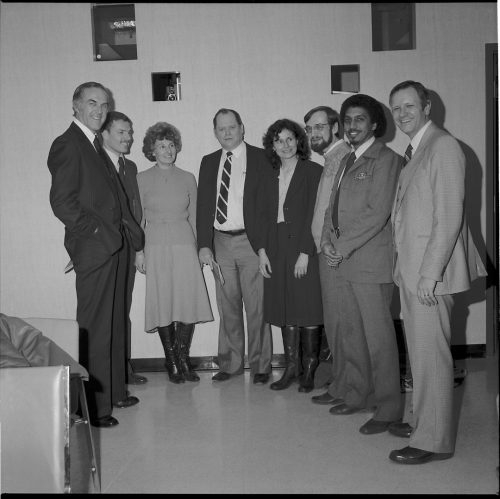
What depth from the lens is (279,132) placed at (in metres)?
4.53

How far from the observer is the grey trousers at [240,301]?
15.6ft

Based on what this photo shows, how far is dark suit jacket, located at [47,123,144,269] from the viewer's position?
12.5 feet

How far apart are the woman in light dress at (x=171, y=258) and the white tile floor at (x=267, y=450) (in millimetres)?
538

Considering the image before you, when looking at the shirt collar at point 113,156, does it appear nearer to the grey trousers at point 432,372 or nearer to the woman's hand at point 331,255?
the woman's hand at point 331,255

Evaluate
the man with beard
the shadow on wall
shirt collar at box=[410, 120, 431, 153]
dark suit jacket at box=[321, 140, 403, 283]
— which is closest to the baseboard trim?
the shadow on wall

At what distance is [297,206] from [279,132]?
1.78 ft

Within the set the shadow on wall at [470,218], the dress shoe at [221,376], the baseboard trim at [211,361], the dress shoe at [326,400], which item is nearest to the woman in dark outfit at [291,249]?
the dress shoe at [326,400]

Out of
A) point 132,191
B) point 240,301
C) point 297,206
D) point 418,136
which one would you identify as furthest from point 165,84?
point 418,136

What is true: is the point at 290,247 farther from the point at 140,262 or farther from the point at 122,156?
the point at 122,156

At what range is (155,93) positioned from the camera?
16.9ft

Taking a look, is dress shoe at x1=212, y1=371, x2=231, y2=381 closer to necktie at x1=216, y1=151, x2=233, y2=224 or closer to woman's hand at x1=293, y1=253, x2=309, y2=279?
woman's hand at x1=293, y1=253, x2=309, y2=279

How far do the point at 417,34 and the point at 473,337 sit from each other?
2.42 metres

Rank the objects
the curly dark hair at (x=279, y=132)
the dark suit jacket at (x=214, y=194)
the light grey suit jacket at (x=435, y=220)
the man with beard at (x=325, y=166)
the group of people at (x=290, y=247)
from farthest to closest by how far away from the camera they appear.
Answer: the dark suit jacket at (x=214, y=194)
the curly dark hair at (x=279, y=132)
the man with beard at (x=325, y=166)
the group of people at (x=290, y=247)
the light grey suit jacket at (x=435, y=220)

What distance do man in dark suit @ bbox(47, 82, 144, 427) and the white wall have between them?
1.19 m
